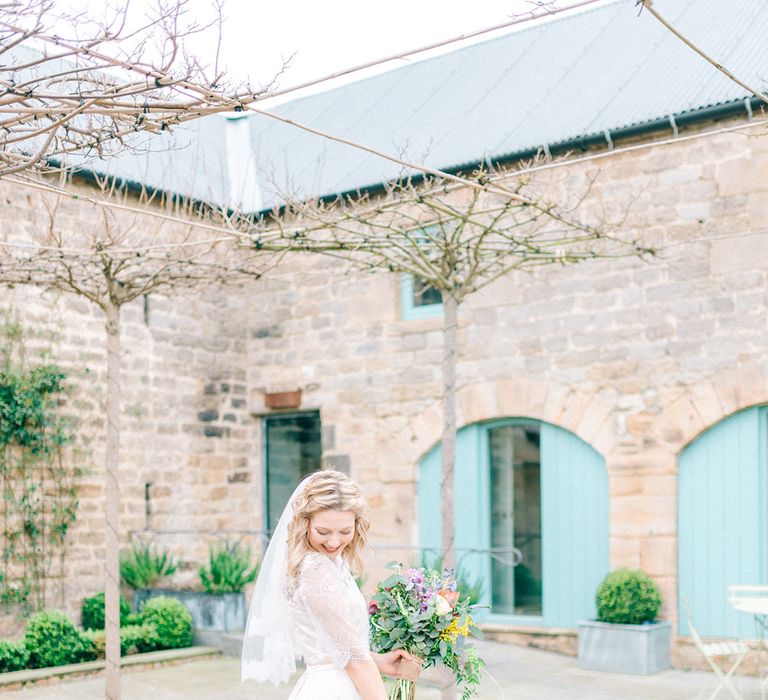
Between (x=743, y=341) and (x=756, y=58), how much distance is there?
7.30 ft

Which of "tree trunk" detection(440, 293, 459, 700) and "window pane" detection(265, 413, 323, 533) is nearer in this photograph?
"tree trunk" detection(440, 293, 459, 700)

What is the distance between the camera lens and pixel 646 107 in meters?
8.85

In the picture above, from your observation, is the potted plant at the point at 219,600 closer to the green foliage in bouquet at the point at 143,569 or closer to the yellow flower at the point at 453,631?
the green foliage in bouquet at the point at 143,569

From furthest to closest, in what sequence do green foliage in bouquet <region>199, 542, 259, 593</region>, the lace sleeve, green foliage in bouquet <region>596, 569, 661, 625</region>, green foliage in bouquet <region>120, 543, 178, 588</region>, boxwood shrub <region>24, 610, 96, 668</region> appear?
green foliage in bouquet <region>120, 543, 178, 588</region>, green foliage in bouquet <region>199, 542, 259, 593</region>, boxwood shrub <region>24, 610, 96, 668</region>, green foliage in bouquet <region>596, 569, 661, 625</region>, the lace sleeve

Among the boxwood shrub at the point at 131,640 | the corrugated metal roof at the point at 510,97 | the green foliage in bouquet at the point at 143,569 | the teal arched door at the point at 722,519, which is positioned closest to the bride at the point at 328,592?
the corrugated metal roof at the point at 510,97

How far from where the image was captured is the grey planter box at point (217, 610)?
937 cm

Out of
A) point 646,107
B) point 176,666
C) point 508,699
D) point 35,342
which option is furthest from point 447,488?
point 35,342

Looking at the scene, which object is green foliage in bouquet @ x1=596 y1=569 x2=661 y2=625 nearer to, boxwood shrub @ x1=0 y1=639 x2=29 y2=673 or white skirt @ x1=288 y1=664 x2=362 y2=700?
boxwood shrub @ x1=0 y1=639 x2=29 y2=673

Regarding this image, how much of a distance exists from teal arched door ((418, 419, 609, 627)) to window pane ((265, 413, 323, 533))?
5.19ft

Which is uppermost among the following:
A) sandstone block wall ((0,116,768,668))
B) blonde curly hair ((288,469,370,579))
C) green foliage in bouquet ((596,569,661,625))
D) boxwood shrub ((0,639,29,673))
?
sandstone block wall ((0,116,768,668))

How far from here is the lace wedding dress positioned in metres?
3.29

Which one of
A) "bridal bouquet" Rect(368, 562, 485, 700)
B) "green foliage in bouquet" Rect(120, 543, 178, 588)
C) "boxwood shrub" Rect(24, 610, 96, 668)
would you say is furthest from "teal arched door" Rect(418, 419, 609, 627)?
"bridal bouquet" Rect(368, 562, 485, 700)

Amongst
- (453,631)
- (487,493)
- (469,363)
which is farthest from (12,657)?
(453,631)

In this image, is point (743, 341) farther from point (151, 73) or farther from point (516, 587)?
point (151, 73)
